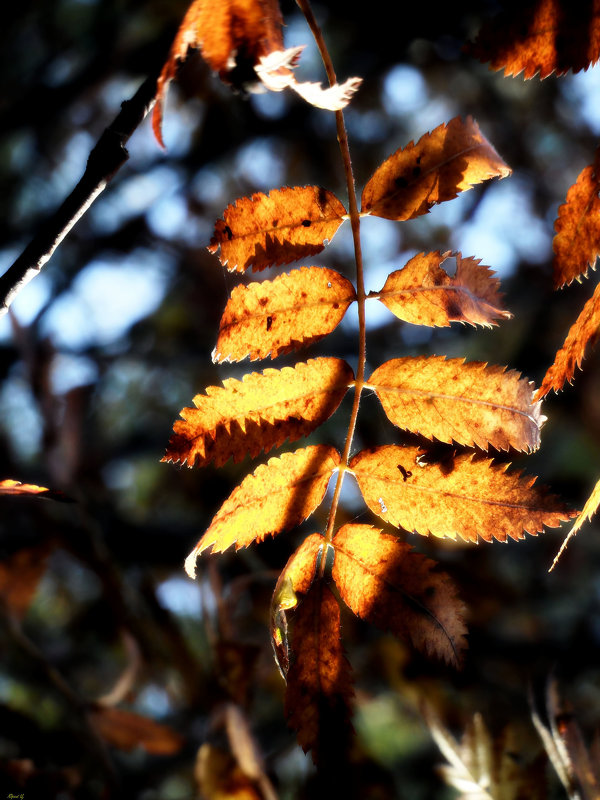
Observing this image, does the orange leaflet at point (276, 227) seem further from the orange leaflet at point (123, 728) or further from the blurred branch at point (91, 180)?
the orange leaflet at point (123, 728)

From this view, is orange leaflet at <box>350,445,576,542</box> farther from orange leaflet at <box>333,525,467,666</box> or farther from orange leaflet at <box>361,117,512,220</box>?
orange leaflet at <box>361,117,512,220</box>

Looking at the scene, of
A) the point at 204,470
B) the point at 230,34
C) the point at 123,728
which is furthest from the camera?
the point at 204,470

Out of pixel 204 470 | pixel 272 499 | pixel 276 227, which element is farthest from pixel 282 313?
pixel 204 470

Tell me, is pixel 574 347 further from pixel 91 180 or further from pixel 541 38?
pixel 91 180

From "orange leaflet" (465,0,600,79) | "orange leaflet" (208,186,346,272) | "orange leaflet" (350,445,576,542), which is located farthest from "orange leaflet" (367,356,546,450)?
"orange leaflet" (465,0,600,79)

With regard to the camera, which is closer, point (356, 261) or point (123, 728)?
point (356, 261)

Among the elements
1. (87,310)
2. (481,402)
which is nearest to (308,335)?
(481,402)

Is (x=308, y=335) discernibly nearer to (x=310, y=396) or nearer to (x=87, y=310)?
(x=310, y=396)
